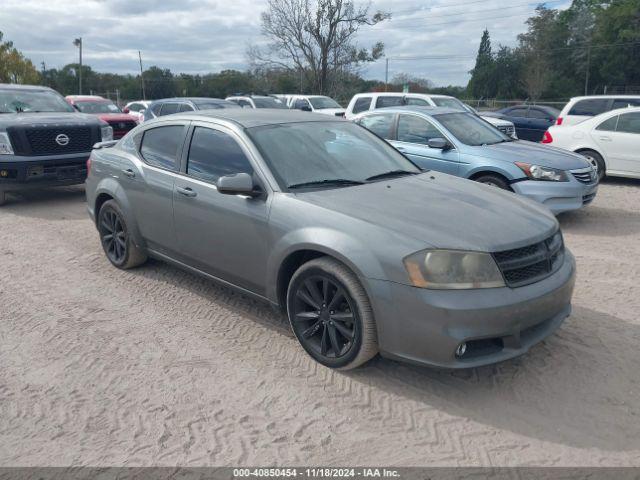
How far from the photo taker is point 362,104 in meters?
14.6

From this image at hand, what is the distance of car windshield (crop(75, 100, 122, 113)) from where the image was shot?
15.9m

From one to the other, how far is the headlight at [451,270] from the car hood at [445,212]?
2.2 inches

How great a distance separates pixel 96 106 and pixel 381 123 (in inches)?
439

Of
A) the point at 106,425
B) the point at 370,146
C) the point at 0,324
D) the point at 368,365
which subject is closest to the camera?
the point at 106,425

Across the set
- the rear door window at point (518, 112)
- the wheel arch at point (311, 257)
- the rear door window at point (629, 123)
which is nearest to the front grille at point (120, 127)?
the rear door window at point (629, 123)

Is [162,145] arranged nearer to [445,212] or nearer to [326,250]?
[326,250]

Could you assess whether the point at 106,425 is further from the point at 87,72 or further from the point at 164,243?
the point at 87,72

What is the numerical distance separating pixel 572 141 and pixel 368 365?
8809 millimetres

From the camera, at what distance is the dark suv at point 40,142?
27.1 feet

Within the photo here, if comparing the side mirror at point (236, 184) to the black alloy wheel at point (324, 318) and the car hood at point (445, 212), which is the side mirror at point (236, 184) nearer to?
the car hood at point (445, 212)

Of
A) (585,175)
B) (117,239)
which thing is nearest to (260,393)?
(117,239)

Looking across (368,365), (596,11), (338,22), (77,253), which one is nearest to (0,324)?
(77,253)

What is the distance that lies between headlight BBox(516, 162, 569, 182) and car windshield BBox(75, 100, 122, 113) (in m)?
13.2

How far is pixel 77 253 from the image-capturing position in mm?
6160
